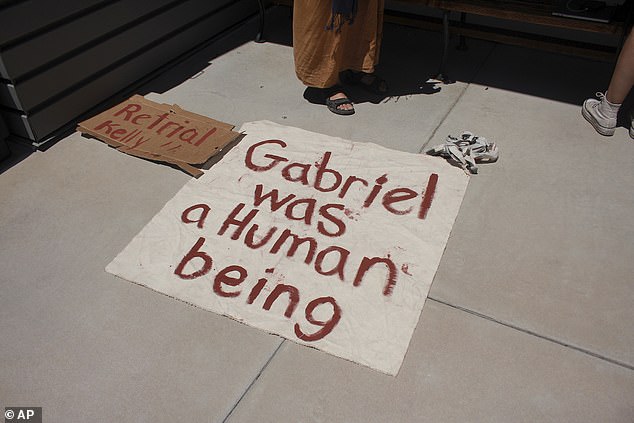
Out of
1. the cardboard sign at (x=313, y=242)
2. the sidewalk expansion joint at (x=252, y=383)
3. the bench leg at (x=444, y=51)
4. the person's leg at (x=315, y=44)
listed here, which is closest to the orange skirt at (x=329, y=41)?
the person's leg at (x=315, y=44)

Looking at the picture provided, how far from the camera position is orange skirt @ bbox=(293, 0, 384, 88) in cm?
275

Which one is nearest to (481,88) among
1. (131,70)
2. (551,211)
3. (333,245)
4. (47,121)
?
(551,211)

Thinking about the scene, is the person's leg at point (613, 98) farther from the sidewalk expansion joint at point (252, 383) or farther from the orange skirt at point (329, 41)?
the sidewalk expansion joint at point (252, 383)

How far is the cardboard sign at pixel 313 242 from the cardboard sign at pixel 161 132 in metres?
0.14

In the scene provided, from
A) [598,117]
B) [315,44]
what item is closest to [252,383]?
[315,44]

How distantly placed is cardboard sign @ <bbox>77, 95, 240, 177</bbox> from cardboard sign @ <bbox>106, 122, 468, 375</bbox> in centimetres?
14

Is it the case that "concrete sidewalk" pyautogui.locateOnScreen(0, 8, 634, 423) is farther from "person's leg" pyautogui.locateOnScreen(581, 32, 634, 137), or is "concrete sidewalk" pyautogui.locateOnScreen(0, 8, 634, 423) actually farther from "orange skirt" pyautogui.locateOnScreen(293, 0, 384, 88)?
"orange skirt" pyautogui.locateOnScreen(293, 0, 384, 88)

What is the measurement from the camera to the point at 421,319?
1899 millimetres

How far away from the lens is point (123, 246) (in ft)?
7.29

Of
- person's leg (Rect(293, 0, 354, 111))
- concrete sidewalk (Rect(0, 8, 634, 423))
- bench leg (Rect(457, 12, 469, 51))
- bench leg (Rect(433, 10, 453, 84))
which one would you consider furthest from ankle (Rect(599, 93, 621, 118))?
person's leg (Rect(293, 0, 354, 111))

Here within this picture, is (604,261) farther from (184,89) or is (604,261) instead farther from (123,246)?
(184,89)

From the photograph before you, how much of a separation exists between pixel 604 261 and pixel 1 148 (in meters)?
2.87

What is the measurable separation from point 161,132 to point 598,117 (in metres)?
2.38

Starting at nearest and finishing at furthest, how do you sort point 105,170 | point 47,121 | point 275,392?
point 275,392
point 105,170
point 47,121
